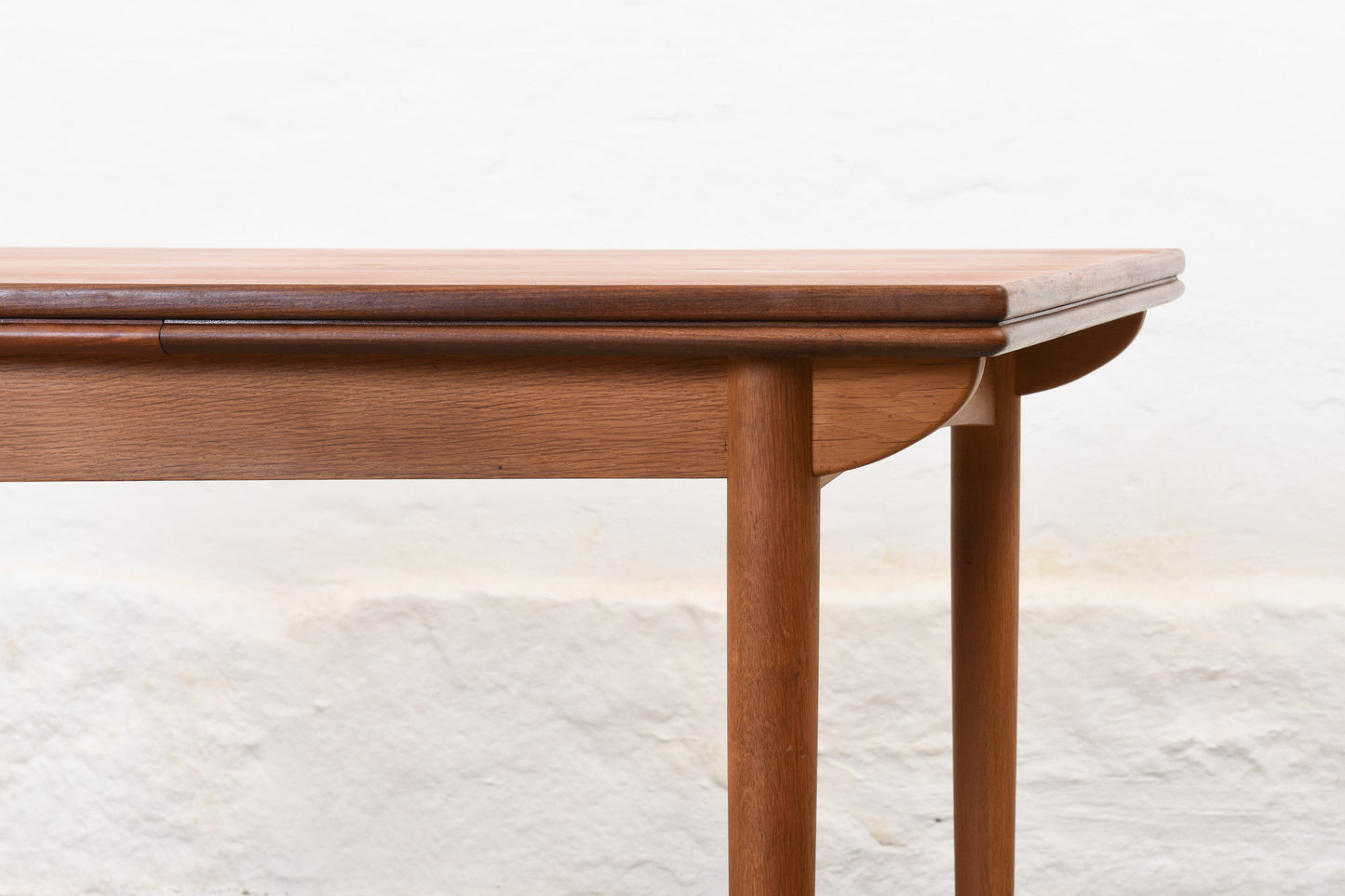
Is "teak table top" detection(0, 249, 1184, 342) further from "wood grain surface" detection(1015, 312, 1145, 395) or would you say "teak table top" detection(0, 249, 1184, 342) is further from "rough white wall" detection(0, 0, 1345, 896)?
"rough white wall" detection(0, 0, 1345, 896)

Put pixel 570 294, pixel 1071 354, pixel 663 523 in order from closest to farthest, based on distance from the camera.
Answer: pixel 570 294
pixel 1071 354
pixel 663 523

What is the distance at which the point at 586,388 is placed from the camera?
776mm

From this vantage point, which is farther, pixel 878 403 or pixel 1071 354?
pixel 1071 354

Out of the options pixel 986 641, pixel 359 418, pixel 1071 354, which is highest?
pixel 1071 354

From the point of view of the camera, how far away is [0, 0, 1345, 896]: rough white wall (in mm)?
1819

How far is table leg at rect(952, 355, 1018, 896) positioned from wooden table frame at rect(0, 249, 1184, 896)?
1.36 feet

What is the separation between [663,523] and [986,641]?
2.17ft

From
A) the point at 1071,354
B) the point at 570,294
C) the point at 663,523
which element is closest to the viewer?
the point at 570,294

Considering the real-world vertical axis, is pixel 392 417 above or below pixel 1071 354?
below

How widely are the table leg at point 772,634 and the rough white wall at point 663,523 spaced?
1.09 meters

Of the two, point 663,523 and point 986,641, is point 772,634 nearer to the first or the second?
point 986,641

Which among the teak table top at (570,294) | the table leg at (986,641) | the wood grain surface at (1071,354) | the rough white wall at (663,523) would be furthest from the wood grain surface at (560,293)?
the rough white wall at (663,523)

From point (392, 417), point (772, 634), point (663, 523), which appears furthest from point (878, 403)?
point (663, 523)
